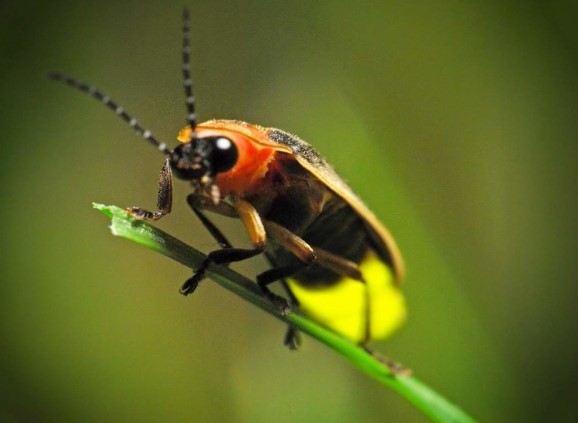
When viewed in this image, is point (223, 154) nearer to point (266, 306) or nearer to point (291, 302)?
point (266, 306)

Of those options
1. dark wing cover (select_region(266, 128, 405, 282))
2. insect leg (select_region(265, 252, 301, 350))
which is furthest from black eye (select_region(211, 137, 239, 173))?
insect leg (select_region(265, 252, 301, 350))

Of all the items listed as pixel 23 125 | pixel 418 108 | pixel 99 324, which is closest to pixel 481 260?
pixel 418 108

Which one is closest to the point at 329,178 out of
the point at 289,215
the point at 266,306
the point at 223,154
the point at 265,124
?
the point at 289,215

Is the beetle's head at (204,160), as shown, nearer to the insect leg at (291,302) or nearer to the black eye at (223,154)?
the black eye at (223,154)

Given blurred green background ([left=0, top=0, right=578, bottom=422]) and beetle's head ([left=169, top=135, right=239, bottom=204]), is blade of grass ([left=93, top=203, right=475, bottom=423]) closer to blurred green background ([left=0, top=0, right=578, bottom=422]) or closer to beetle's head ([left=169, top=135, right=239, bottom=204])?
beetle's head ([left=169, top=135, right=239, bottom=204])

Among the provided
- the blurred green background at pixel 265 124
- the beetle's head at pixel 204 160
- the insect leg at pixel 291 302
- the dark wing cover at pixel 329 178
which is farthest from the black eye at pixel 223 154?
the blurred green background at pixel 265 124

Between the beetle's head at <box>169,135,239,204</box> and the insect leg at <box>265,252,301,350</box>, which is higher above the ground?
the beetle's head at <box>169,135,239,204</box>
